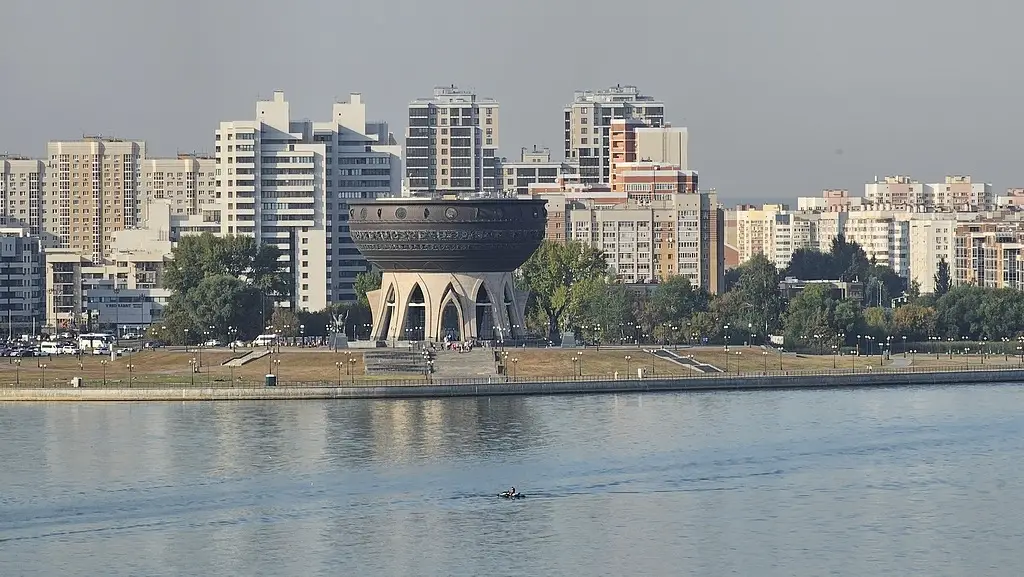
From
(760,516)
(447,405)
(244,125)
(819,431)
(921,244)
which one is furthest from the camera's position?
(921,244)

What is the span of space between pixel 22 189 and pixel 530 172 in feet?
144

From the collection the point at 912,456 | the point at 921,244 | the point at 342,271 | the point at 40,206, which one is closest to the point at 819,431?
the point at 912,456

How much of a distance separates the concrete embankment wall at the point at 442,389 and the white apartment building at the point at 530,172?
85.4 meters

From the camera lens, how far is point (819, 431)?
84.5 metres

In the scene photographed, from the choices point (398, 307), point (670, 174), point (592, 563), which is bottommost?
point (592, 563)

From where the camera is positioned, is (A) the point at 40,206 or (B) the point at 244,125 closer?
(B) the point at 244,125

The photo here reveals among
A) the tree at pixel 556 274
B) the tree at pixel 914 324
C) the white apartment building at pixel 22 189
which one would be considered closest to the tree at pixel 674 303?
the tree at pixel 556 274

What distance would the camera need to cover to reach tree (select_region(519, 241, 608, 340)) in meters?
127

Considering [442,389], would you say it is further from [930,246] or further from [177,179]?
[177,179]

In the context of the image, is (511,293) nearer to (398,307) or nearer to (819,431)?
(398,307)

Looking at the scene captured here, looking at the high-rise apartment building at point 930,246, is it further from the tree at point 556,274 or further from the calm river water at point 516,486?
the calm river water at point 516,486

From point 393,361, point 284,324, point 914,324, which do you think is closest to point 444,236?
point 393,361

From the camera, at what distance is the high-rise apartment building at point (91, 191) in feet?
634

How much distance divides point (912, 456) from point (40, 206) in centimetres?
13114
